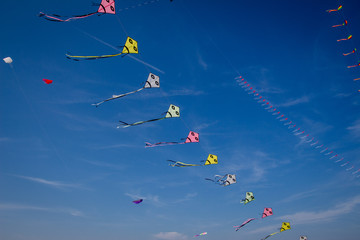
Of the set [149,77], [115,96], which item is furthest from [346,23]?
[115,96]

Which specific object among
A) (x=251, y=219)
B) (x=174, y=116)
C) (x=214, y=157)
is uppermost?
(x=174, y=116)

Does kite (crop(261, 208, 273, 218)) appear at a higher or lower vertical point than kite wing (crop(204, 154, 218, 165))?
lower

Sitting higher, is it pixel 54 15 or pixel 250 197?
pixel 54 15

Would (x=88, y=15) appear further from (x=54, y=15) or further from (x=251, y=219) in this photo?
(x=251, y=219)

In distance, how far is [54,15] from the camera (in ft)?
48.3

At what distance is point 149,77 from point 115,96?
4.69 m

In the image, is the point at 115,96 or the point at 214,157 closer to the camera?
the point at 115,96

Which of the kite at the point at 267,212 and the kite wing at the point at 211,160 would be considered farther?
the kite at the point at 267,212

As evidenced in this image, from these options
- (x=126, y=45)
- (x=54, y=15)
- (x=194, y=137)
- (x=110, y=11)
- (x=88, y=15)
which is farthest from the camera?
(x=194, y=137)

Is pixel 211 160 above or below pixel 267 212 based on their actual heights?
above

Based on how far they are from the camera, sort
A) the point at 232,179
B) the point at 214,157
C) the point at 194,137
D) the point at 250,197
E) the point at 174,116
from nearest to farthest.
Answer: the point at 174,116 < the point at 194,137 < the point at 214,157 < the point at 232,179 < the point at 250,197

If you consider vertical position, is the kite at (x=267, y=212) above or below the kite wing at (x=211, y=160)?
below

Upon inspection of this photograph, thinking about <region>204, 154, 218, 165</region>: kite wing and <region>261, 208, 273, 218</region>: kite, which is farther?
<region>261, 208, 273, 218</region>: kite

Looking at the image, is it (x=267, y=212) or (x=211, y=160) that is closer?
(x=211, y=160)
